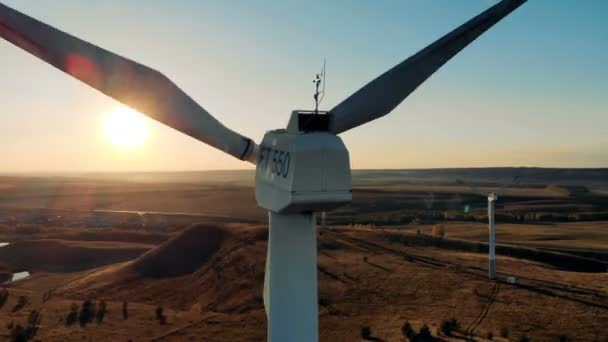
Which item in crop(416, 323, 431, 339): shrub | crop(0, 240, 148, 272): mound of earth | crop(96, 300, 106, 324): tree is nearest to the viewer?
crop(416, 323, 431, 339): shrub

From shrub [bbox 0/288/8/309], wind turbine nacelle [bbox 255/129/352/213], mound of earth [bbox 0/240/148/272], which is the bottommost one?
shrub [bbox 0/288/8/309]

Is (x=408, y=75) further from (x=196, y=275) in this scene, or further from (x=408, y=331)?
(x=196, y=275)

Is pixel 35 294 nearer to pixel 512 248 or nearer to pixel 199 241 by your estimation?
pixel 199 241

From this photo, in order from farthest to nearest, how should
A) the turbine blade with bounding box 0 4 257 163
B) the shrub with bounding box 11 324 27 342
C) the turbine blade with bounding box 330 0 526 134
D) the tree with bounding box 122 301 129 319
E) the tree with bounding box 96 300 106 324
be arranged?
the tree with bounding box 122 301 129 319 < the tree with bounding box 96 300 106 324 < the shrub with bounding box 11 324 27 342 < the turbine blade with bounding box 330 0 526 134 < the turbine blade with bounding box 0 4 257 163

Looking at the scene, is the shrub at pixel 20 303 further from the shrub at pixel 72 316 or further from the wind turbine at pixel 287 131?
the wind turbine at pixel 287 131

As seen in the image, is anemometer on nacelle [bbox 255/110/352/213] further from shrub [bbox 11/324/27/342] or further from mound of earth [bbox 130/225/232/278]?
mound of earth [bbox 130/225/232/278]

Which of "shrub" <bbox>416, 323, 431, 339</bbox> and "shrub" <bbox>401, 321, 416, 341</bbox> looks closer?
"shrub" <bbox>401, 321, 416, 341</bbox>

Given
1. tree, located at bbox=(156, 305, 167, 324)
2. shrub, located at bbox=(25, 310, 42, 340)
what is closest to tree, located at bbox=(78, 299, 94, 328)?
shrub, located at bbox=(25, 310, 42, 340)

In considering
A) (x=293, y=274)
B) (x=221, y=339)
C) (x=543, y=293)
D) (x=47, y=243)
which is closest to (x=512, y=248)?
(x=543, y=293)
